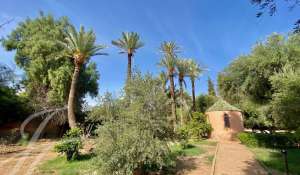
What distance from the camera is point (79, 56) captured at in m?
23.3

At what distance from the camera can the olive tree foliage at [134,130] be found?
41.4 ft

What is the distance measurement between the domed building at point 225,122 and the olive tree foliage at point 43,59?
17844 millimetres

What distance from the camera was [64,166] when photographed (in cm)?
1508

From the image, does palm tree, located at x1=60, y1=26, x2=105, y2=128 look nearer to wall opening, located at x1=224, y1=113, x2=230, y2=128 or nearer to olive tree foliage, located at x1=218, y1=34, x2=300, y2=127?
olive tree foliage, located at x1=218, y1=34, x2=300, y2=127

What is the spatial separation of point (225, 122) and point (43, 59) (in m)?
23.6

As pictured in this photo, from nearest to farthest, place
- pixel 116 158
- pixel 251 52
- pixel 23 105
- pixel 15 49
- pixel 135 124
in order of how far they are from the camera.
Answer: pixel 116 158 → pixel 135 124 → pixel 251 52 → pixel 23 105 → pixel 15 49

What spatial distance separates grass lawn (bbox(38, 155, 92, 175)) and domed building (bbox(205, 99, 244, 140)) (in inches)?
755

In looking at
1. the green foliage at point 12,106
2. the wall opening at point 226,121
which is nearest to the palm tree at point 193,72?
the wall opening at point 226,121

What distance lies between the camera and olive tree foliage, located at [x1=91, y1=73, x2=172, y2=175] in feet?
41.4

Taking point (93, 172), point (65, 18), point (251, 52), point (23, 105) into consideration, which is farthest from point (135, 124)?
point (65, 18)

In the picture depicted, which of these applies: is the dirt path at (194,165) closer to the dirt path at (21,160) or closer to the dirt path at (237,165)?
the dirt path at (237,165)

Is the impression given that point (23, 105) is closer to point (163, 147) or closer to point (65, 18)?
point (65, 18)

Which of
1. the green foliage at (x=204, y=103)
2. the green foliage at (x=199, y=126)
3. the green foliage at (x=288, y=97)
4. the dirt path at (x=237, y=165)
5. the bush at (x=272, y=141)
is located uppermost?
Result: the green foliage at (x=204, y=103)

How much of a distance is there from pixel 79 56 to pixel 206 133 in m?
18.7
